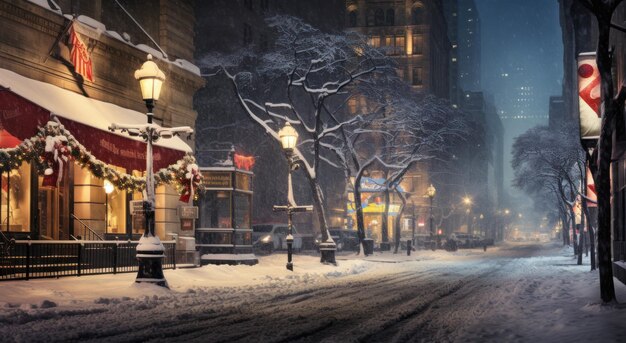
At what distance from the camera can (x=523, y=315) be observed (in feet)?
42.9

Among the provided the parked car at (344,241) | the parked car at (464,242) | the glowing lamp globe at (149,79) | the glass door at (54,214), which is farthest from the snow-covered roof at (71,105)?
the parked car at (464,242)

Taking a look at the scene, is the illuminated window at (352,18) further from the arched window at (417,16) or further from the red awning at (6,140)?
the red awning at (6,140)

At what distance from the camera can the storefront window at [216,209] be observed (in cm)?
2947

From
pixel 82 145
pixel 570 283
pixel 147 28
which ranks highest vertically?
pixel 147 28

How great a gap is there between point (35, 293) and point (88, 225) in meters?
8.53

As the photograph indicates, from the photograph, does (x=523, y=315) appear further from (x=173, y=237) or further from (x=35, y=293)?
(x=173, y=237)

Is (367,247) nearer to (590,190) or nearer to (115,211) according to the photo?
A: (590,190)

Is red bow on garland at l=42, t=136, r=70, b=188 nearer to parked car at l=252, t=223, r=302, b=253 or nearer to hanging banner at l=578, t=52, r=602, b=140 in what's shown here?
hanging banner at l=578, t=52, r=602, b=140

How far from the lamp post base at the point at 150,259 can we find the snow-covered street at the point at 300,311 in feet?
1.54

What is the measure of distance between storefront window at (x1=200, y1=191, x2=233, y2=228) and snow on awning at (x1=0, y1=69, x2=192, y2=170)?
433 cm

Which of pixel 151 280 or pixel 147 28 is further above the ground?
pixel 147 28

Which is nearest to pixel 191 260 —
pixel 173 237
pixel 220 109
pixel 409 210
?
pixel 173 237

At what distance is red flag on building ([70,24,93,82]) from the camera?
2145 centimetres

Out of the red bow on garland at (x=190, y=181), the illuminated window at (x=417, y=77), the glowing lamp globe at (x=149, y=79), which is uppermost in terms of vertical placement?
the illuminated window at (x=417, y=77)
